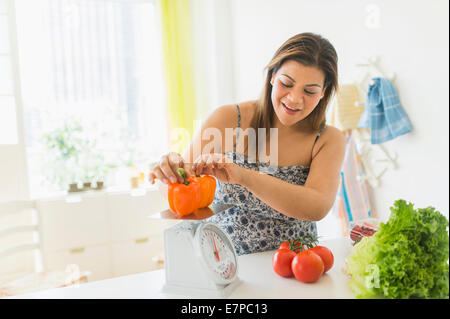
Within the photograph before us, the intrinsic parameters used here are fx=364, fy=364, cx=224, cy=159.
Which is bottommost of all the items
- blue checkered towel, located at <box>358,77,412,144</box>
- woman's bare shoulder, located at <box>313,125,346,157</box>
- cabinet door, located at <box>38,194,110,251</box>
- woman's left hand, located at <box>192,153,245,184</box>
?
cabinet door, located at <box>38,194,110,251</box>

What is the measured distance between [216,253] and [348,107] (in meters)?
1.35

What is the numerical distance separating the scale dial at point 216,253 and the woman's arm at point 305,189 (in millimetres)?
175

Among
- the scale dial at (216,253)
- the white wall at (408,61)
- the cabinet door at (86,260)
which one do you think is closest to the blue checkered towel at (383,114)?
the white wall at (408,61)

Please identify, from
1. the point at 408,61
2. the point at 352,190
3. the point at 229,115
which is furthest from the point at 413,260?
the point at 352,190

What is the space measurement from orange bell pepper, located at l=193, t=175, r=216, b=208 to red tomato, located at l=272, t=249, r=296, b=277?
24 cm

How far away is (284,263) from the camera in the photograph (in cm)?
97

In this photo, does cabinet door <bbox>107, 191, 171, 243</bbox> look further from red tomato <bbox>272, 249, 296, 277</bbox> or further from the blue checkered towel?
red tomato <bbox>272, 249, 296, 277</bbox>

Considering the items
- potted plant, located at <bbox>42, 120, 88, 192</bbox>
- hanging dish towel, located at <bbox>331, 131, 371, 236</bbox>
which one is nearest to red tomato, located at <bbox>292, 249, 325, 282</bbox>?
hanging dish towel, located at <bbox>331, 131, 371, 236</bbox>

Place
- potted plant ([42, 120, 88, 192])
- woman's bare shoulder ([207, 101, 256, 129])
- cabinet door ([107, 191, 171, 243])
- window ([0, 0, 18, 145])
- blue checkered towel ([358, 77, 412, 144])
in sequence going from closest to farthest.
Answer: woman's bare shoulder ([207, 101, 256, 129]), blue checkered towel ([358, 77, 412, 144]), window ([0, 0, 18, 145]), cabinet door ([107, 191, 171, 243]), potted plant ([42, 120, 88, 192])

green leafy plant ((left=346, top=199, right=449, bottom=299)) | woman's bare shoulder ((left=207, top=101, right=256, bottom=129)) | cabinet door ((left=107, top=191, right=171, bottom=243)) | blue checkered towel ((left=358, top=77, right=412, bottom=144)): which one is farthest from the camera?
cabinet door ((left=107, top=191, right=171, bottom=243))

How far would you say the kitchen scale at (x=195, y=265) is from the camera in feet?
2.90

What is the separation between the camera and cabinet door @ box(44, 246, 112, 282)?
9.05ft

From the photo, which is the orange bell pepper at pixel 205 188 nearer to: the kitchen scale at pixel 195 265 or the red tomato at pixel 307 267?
the kitchen scale at pixel 195 265

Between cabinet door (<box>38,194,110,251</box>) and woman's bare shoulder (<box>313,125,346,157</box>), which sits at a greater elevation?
woman's bare shoulder (<box>313,125,346,157</box>)
